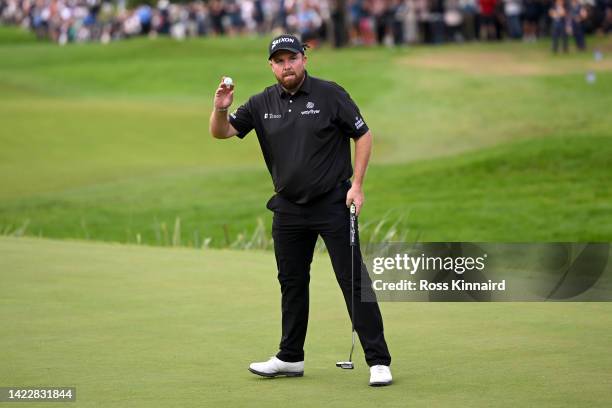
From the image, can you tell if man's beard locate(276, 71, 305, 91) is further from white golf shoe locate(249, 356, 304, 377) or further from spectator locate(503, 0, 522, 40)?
spectator locate(503, 0, 522, 40)

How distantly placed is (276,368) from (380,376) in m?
0.65

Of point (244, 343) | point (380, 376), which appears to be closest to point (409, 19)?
point (244, 343)

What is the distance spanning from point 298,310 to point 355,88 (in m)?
30.0

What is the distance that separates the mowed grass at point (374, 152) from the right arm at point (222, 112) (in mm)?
9264

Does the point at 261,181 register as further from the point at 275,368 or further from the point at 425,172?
the point at 275,368

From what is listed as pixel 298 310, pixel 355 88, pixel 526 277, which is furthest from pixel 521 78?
pixel 298 310

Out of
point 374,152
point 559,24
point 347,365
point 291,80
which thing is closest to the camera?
point 291,80

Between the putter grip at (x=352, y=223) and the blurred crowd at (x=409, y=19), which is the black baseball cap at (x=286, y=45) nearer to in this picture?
the putter grip at (x=352, y=223)

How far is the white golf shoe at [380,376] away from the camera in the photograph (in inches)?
276

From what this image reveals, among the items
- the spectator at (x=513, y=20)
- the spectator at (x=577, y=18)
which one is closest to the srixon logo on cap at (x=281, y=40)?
the spectator at (x=577, y=18)

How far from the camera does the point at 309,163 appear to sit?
7.16 meters

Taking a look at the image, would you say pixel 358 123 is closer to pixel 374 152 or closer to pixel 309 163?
pixel 309 163

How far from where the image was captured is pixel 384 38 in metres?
49.4

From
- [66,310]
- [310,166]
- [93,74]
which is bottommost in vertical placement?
[93,74]
